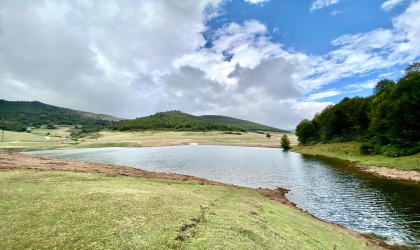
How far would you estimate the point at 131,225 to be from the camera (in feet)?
25.1

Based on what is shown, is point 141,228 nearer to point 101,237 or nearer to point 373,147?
point 101,237

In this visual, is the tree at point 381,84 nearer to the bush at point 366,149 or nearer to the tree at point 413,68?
the tree at point 413,68

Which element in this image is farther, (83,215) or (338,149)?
(338,149)

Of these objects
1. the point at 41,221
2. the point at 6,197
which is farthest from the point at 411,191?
the point at 6,197

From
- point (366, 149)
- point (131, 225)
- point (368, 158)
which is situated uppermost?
point (366, 149)

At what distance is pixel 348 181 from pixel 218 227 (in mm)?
25312

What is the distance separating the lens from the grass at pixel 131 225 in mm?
6498

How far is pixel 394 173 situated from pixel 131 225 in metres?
36.3

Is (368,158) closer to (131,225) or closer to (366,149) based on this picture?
(366,149)

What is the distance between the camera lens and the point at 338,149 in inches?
2203

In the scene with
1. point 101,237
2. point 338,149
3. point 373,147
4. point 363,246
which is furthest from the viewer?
point 338,149

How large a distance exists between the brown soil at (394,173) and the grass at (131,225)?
21.7 meters

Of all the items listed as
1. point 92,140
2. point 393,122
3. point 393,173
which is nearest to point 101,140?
point 92,140

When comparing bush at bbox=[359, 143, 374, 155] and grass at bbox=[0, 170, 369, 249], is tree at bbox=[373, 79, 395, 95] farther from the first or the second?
grass at bbox=[0, 170, 369, 249]
